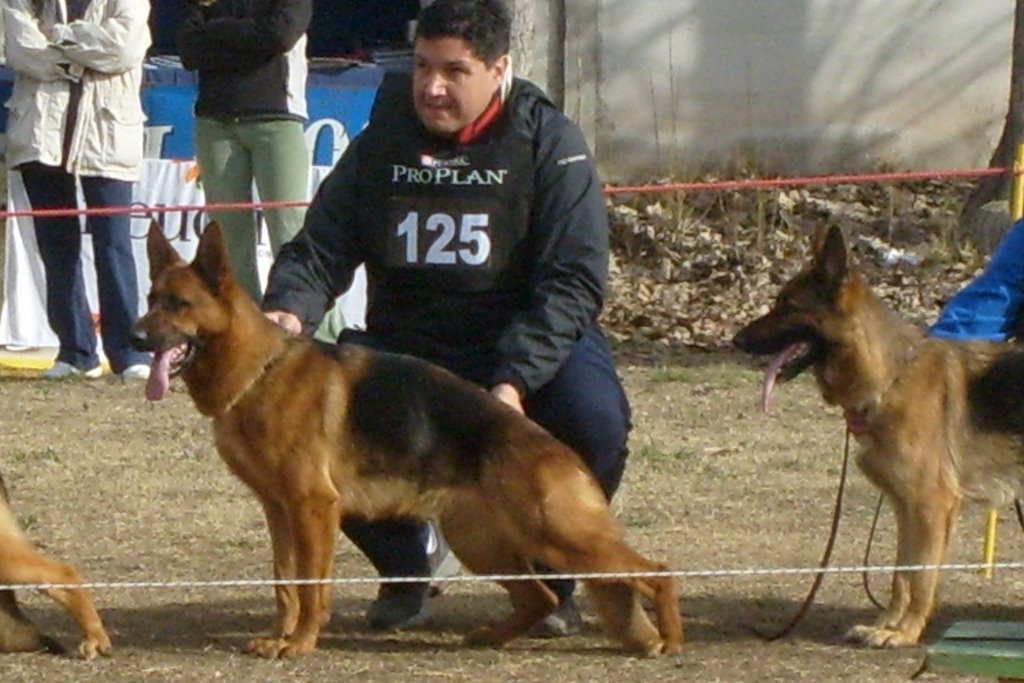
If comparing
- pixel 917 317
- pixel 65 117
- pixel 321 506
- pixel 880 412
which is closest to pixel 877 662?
pixel 880 412

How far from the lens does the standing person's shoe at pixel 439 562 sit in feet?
20.2

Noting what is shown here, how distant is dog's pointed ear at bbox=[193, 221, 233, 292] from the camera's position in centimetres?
524

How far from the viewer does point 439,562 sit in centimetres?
640

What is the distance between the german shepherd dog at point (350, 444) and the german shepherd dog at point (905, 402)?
2.28 feet

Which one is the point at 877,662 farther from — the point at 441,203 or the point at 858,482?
the point at 858,482

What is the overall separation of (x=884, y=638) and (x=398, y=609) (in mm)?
1337

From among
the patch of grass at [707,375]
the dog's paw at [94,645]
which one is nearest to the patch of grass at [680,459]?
the patch of grass at [707,375]

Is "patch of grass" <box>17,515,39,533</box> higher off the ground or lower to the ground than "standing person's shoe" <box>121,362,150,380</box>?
lower

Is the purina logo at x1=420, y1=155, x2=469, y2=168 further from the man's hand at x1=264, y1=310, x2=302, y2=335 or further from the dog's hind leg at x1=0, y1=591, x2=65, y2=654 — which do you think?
the dog's hind leg at x1=0, y1=591, x2=65, y2=654

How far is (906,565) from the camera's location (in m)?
5.62

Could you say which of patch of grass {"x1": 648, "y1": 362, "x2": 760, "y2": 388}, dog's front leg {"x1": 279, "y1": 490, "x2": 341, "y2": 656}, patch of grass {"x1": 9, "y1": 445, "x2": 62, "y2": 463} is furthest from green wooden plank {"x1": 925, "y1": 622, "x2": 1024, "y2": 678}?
patch of grass {"x1": 648, "y1": 362, "x2": 760, "y2": 388}

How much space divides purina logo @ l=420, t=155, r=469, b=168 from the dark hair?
0.98 feet

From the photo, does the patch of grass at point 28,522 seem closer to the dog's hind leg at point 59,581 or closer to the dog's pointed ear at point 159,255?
the dog's hind leg at point 59,581

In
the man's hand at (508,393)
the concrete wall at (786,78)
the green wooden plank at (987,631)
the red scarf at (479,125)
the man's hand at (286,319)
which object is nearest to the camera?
the green wooden plank at (987,631)
